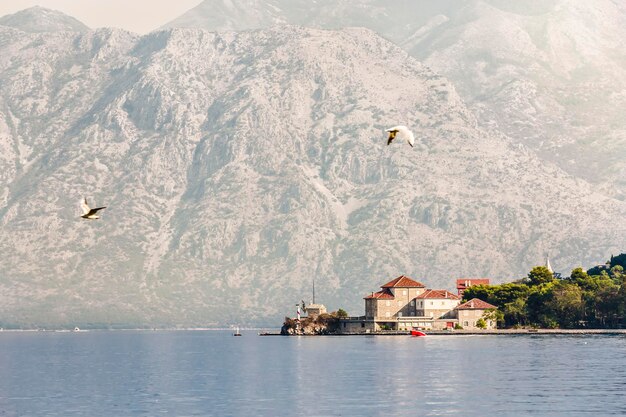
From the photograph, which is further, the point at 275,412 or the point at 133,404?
the point at 133,404

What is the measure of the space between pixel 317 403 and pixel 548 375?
42.5m

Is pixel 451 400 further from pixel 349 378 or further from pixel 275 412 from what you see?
pixel 349 378

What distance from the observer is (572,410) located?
5758 inches

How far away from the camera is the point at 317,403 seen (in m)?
161

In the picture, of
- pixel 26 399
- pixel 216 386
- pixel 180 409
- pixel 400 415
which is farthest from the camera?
pixel 216 386

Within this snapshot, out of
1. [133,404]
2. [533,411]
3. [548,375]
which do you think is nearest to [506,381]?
[548,375]

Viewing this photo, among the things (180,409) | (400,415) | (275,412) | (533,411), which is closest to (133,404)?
(180,409)

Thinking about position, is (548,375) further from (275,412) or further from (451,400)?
(275,412)

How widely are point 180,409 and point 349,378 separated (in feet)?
141

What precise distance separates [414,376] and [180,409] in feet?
159

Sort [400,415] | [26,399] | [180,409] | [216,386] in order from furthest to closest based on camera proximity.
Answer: [216,386]
[26,399]
[180,409]
[400,415]

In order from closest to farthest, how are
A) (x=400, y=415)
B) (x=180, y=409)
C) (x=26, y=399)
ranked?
(x=400, y=415)
(x=180, y=409)
(x=26, y=399)

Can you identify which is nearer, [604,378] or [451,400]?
[451,400]

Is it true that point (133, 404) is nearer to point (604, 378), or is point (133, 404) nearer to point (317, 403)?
point (317, 403)
